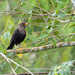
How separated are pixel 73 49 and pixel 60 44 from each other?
229cm

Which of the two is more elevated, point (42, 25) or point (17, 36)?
point (42, 25)

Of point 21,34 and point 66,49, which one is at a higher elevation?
point 21,34

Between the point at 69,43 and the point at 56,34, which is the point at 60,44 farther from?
the point at 56,34

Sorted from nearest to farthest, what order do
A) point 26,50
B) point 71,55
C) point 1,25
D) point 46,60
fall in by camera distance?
1. point 26,50
2. point 71,55
3. point 46,60
4. point 1,25

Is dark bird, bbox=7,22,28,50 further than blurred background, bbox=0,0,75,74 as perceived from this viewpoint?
Yes

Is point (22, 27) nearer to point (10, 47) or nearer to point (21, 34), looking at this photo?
point (21, 34)

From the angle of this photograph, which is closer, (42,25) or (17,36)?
(42,25)

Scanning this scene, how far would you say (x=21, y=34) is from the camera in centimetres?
512

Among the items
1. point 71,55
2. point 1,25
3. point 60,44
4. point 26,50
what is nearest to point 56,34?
point 60,44

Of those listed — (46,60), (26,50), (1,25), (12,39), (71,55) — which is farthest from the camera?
(1,25)

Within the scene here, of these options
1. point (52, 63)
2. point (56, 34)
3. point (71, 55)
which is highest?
point (56, 34)

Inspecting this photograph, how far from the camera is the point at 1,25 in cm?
765

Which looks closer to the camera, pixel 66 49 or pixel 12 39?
pixel 12 39

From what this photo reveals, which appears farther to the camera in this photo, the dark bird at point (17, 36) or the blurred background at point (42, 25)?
the dark bird at point (17, 36)
